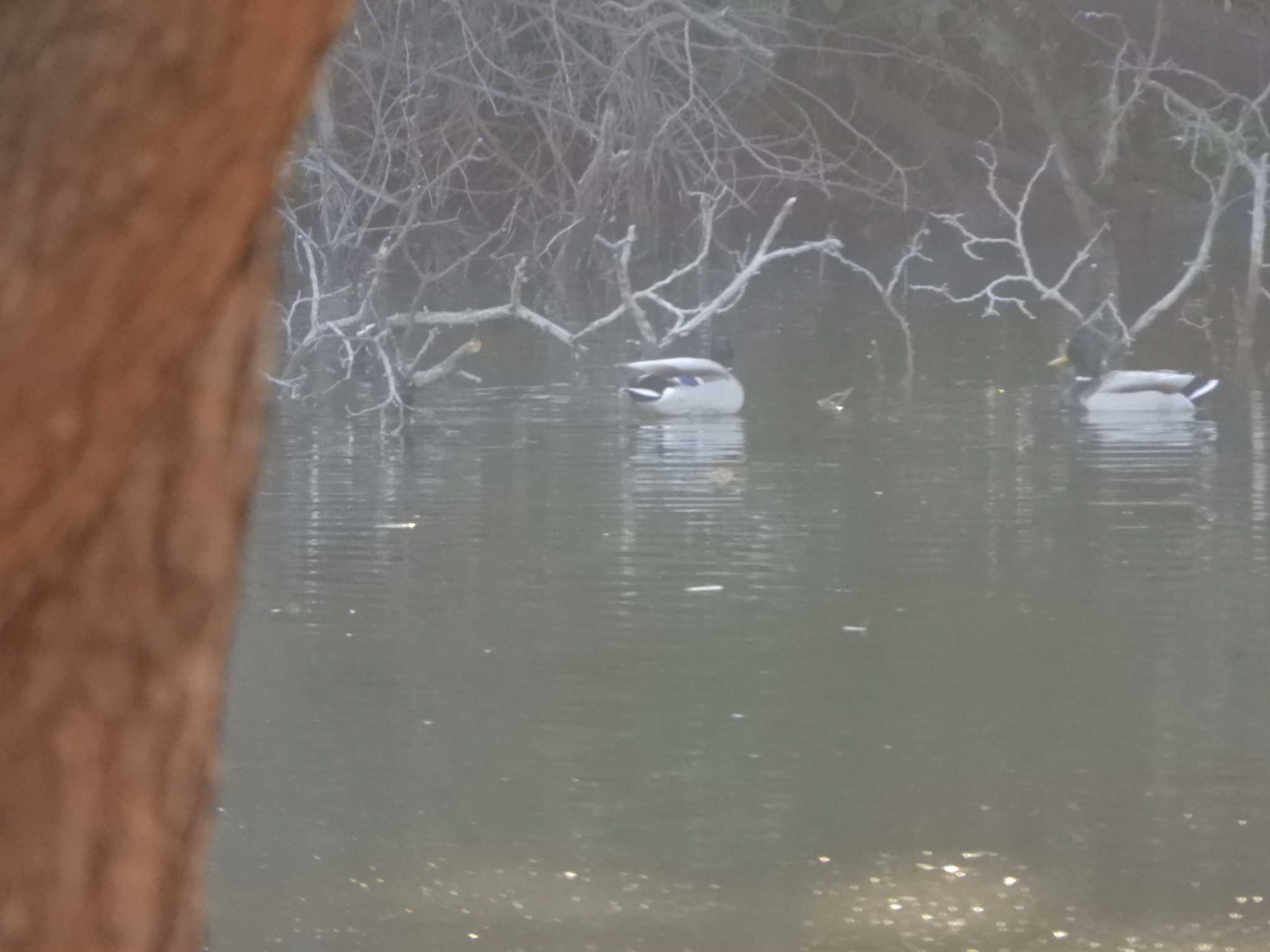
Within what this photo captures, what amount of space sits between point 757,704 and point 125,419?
15.9ft

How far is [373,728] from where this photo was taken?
6.14 metres

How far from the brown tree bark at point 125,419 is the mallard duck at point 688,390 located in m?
10.9

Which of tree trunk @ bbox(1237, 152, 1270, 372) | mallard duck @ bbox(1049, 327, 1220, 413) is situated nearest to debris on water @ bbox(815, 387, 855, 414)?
mallard duck @ bbox(1049, 327, 1220, 413)

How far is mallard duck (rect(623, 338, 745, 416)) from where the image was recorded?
1250cm

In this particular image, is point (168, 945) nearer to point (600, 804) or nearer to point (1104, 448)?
point (600, 804)

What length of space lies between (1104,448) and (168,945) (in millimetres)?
9820

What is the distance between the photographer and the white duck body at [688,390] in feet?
41.0

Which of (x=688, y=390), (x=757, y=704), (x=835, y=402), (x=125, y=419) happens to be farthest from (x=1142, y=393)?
(x=125, y=419)

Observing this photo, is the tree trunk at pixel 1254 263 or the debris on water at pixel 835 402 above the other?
the tree trunk at pixel 1254 263

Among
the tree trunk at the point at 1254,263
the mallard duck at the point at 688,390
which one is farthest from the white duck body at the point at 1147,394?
the tree trunk at the point at 1254,263

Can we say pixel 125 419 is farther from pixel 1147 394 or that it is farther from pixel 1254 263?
pixel 1254 263

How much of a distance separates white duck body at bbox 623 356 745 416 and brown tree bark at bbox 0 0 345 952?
10.9 meters

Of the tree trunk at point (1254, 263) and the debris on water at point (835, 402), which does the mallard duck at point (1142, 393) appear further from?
the tree trunk at point (1254, 263)

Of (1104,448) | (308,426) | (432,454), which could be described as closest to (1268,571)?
(1104,448)
